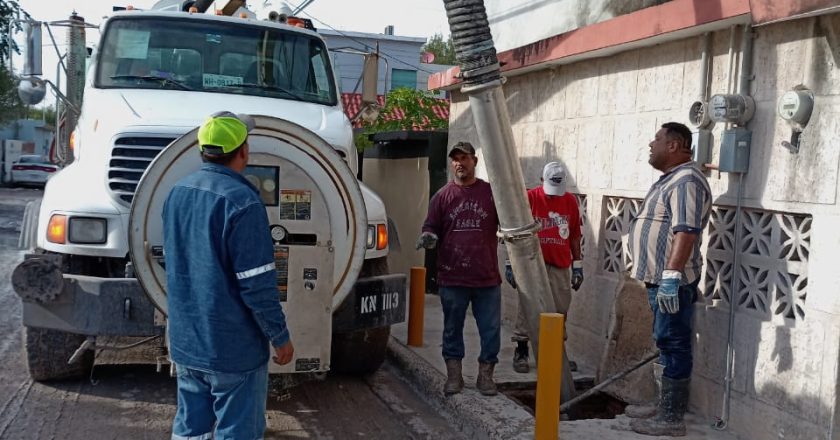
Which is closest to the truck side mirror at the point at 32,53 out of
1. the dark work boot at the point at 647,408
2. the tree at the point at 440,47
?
the dark work boot at the point at 647,408

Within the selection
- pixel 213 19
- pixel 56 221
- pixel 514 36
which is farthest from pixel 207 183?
pixel 514 36

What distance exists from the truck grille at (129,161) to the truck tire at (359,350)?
198 cm

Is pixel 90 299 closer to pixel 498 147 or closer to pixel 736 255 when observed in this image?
pixel 498 147

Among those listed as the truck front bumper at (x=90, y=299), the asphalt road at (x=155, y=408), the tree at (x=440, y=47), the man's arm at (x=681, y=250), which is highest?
the tree at (x=440, y=47)

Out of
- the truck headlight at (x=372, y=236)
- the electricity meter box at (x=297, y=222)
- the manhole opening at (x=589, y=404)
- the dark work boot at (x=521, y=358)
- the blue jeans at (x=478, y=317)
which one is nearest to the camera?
the electricity meter box at (x=297, y=222)

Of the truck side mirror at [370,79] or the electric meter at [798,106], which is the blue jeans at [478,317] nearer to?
the electric meter at [798,106]

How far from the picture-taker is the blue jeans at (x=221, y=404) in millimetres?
3619

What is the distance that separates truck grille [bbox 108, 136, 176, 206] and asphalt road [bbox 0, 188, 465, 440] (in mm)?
1501

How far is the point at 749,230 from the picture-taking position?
5004 millimetres

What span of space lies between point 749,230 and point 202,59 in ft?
14.0

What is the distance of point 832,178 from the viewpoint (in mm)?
4305

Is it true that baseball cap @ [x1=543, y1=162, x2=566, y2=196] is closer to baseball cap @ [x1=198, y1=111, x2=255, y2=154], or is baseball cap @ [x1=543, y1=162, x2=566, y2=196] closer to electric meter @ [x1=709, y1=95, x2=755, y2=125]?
electric meter @ [x1=709, y1=95, x2=755, y2=125]

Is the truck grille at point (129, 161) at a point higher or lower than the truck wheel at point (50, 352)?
higher

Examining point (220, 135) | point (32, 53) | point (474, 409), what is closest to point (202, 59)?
point (32, 53)
